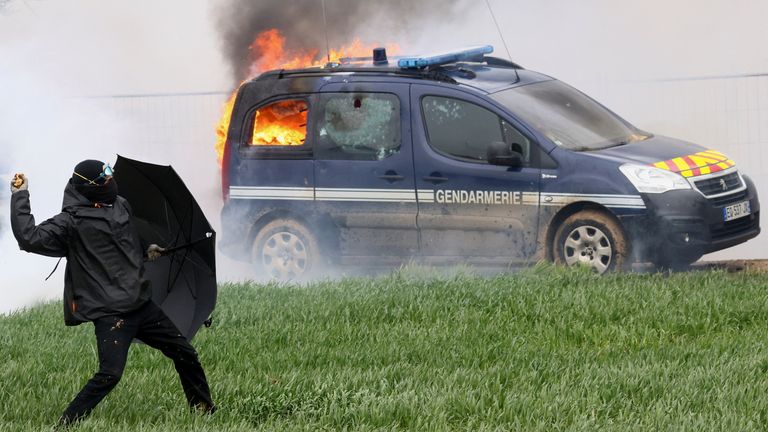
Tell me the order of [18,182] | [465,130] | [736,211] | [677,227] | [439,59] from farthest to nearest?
[439,59], [465,130], [736,211], [677,227], [18,182]

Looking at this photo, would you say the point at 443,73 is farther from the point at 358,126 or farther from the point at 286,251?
the point at 286,251

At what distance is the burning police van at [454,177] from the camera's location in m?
11.1

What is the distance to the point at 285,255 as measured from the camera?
40.4ft

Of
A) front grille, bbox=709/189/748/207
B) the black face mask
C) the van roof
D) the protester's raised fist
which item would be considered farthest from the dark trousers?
front grille, bbox=709/189/748/207

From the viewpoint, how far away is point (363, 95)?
1199cm

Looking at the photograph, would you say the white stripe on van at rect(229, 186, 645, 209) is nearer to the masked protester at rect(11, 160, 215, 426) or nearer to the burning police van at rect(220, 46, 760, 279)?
the burning police van at rect(220, 46, 760, 279)

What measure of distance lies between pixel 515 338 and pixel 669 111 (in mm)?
9727

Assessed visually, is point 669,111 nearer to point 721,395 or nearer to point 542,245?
point 542,245

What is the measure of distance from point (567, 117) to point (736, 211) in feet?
5.28

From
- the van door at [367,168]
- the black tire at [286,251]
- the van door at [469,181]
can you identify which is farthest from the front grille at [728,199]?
the black tire at [286,251]

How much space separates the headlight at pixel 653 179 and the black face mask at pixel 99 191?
5.14m

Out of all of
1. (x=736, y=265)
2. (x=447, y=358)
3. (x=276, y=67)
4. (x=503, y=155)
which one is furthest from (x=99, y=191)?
(x=276, y=67)

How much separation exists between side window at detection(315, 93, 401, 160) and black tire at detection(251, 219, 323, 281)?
2.31 feet

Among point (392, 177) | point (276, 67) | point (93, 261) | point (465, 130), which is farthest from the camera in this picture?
point (276, 67)
